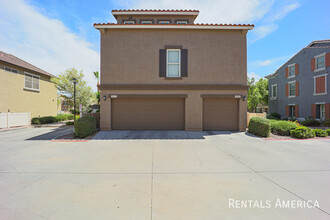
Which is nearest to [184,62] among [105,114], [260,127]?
[260,127]

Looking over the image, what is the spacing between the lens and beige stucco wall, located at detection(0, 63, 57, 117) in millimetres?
15016

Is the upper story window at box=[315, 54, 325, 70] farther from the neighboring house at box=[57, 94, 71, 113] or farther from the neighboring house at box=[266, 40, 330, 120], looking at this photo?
the neighboring house at box=[57, 94, 71, 113]

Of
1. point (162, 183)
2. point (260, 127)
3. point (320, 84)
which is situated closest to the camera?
point (162, 183)

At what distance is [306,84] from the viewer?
19.5 metres

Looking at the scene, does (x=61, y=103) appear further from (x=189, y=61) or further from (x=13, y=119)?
(x=189, y=61)

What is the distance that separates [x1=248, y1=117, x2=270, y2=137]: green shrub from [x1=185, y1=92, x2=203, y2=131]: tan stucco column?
3.59 m

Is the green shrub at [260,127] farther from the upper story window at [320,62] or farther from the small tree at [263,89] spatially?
the small tree at [263,89]

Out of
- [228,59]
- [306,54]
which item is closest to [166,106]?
[228,59]

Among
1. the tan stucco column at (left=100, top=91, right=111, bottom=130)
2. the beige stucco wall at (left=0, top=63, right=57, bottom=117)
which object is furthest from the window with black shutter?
the beige stucco wall at (left=0, top=63, right=57, bottom=117)

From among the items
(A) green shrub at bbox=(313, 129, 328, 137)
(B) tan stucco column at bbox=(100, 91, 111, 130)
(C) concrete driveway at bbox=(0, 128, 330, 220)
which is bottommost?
(C) concrete driveway at bbox=(0, 128, 330, 220)

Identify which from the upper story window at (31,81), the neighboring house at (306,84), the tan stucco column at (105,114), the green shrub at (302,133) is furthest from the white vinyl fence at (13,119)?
the neighboring house at (306,84)

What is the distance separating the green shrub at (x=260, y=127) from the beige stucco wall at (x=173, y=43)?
3232 millimetres

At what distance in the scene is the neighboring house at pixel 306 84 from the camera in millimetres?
17516

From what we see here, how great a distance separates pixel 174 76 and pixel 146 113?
3.63m
